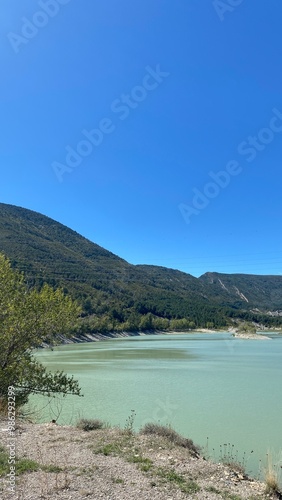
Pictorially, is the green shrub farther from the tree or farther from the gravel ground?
the tree

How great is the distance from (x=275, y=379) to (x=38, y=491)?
1106 inches

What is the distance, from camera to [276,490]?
7891 millimetres

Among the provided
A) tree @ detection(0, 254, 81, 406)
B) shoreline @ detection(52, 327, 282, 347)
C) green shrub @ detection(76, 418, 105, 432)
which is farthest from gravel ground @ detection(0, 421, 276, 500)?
shoreline @ detection(52, 327, 282, 347)

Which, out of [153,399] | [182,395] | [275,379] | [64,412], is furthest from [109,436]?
[275,379]

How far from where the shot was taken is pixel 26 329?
13.1 meters

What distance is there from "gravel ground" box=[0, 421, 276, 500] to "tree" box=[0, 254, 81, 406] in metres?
1.78

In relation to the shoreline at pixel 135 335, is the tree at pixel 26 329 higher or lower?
higher

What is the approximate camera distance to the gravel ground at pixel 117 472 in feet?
22.4

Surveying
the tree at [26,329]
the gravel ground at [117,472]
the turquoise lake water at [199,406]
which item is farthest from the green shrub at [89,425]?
the turquoise lake water at [199,406]

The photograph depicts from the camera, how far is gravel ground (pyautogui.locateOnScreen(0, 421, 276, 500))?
6.81 metres

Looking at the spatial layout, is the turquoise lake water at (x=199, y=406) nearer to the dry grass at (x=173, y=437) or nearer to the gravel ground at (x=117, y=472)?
the dry grass at (x=173, y=437)

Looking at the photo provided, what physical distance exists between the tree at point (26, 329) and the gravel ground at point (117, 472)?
5.84 feet

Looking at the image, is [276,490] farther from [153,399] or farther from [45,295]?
[153,399]

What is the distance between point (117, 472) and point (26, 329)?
647 cm
